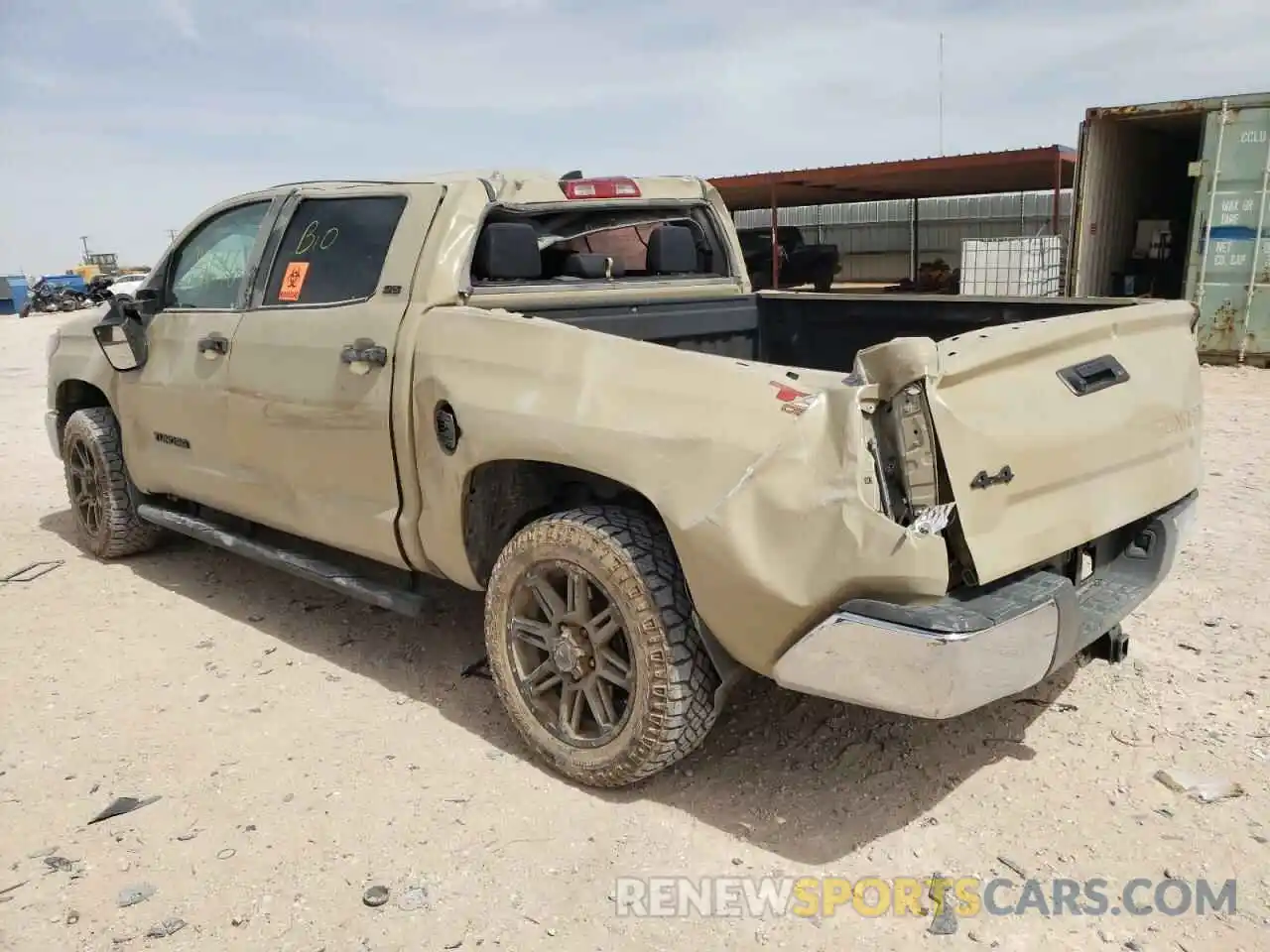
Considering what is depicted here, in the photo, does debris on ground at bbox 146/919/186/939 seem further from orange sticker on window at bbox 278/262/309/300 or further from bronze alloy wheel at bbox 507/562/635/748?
orange sticker on window at bbox 278/262/309/300

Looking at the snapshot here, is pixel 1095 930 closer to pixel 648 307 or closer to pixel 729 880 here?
pixel 729 880

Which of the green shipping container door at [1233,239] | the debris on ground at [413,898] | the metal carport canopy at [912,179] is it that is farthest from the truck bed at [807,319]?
the metal carport canopy at [912,179]

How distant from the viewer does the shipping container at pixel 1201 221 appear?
10.9m

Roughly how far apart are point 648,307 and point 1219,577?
2841 mm

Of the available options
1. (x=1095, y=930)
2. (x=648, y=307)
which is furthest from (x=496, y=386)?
(x=1095, y=930)

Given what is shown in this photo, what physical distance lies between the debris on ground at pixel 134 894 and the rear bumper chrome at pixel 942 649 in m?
1.78

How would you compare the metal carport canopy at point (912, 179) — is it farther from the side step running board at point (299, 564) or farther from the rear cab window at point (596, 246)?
the side step running board at point (299, 564)

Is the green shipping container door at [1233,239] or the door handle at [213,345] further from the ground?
the door handle at [213,345]

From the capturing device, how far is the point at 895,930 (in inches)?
97.5

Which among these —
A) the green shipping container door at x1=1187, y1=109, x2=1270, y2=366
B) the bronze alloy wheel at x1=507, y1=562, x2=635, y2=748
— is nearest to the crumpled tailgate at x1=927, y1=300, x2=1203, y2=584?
the bronze alloy wheel at x1=507, y1=562, x2=635, y2=748

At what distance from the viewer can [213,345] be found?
4.31 metres

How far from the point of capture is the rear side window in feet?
12.4

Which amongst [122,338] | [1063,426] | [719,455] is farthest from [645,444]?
[122,338]

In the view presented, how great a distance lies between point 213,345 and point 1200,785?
3991 millimetres
